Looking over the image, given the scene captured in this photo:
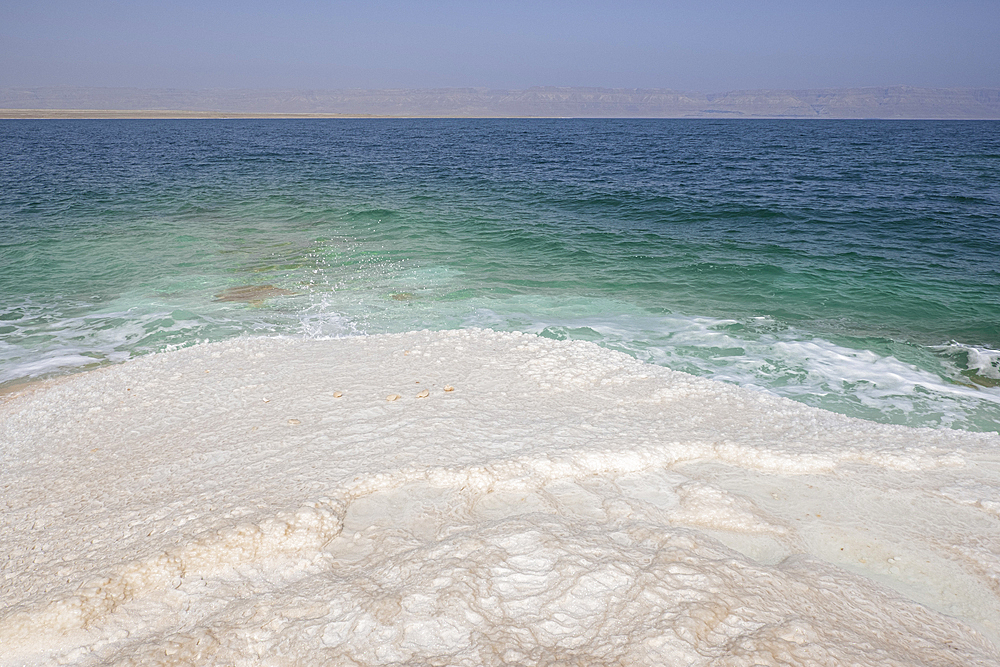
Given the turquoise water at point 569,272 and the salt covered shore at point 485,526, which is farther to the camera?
the turquoise water at point 569,272

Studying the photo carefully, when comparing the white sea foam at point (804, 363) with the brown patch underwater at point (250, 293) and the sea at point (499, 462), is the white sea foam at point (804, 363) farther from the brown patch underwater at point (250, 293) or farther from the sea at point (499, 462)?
the brown patch underwater at point (250, 293)

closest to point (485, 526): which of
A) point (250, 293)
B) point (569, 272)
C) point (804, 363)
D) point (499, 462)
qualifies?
point (499, 462)

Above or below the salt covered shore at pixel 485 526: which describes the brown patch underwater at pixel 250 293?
below

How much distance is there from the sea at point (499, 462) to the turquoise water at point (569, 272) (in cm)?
8

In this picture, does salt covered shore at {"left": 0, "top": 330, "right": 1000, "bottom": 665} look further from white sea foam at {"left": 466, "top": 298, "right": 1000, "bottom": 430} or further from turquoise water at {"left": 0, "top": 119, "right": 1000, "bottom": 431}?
turquoise water at {"left": 0, "top": 119, "right": 1000, "bottom": 431}

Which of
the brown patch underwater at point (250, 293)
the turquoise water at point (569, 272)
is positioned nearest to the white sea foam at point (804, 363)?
the turquoise water at point (569, 272)

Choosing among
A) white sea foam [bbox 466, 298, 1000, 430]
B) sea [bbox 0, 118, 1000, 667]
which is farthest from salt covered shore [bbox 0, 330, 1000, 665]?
white sea foam [bbox 466, 298, 1000, 430]

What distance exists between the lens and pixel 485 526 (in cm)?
291

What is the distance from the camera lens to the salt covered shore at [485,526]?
2.20m

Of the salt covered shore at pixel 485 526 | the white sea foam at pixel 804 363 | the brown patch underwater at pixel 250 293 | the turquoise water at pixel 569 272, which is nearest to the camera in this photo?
the salt covered shore at pixel 485 526

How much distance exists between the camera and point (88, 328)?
725 centimetres

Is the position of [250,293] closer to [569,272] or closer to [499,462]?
[569,272]

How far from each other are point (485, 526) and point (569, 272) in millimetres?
7726

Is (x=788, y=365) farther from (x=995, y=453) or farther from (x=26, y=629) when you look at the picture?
(x=26, y=629)
